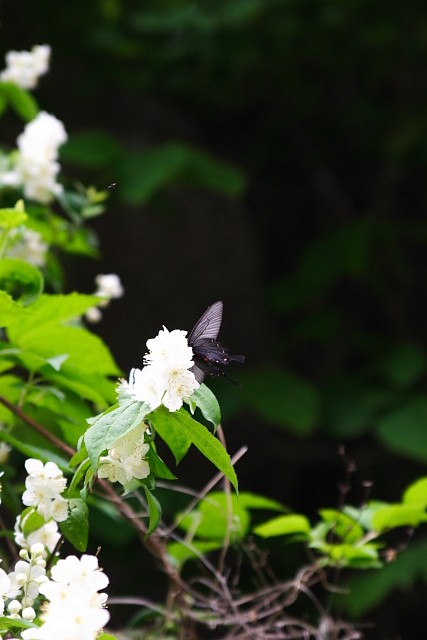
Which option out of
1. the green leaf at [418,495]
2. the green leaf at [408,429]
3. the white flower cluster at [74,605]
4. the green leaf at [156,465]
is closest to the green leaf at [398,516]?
the green leaf at [418,495]

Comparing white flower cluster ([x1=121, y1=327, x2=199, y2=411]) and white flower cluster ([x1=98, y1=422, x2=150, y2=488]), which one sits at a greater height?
white flower cluster ([x1=121, y1=327, x2=199, y2=411])

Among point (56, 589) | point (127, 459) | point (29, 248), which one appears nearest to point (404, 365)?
point (29, 248)

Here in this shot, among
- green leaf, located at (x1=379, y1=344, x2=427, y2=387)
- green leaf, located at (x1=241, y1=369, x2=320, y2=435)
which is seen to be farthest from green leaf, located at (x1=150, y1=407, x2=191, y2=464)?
green leaf, located at (x1=379, y1=344, x2=427, y2=387)

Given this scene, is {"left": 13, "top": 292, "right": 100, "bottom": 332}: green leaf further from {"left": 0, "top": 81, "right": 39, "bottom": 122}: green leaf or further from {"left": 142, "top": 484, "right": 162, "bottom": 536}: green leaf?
{"left": 0, "top": 81, "right": 39, "bottom": 122}: green leaf

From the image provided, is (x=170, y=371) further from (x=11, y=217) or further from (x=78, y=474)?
(x=11, y=217)

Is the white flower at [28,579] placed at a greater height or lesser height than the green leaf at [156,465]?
lesser

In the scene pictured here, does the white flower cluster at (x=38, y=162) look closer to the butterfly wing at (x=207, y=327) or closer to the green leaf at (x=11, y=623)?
the butterfly wing at (x=207, y=327)
